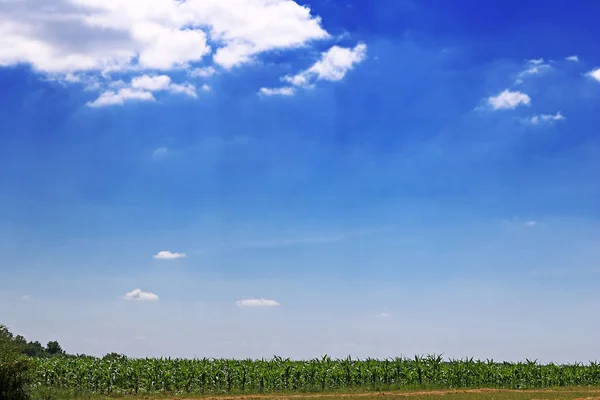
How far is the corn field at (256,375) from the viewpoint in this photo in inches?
1730

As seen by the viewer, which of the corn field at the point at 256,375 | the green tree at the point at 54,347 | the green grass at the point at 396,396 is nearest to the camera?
the green grass at the point at 396,396

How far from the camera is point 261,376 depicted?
44.9m

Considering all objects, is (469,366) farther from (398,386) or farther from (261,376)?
(261,376)

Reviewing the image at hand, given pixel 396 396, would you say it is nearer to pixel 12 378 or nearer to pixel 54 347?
pixel 12 378

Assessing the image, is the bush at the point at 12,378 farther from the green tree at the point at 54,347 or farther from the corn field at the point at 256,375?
the green tree at the point at 54,347

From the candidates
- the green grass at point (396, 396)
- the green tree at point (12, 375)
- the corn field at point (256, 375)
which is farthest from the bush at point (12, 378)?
the corn field at point (256, 375)

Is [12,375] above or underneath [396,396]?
above

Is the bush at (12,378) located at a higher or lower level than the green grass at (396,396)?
higher

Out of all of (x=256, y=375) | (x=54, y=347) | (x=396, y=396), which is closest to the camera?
(x=396, y=396)

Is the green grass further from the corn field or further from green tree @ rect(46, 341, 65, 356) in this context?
green tree @ rect(46, 341, 65, 356)

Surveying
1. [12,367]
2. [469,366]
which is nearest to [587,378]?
[469,366]

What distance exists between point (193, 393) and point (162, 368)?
13.3ft

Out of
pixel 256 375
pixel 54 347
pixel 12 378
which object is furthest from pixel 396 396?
pixel 54 347

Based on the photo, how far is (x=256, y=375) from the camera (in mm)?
45094
